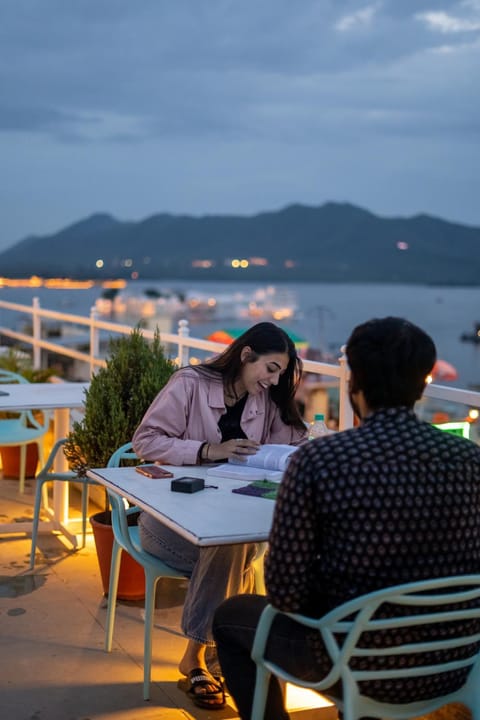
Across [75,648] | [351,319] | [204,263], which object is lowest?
[351,319]

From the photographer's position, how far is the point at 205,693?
115 inches

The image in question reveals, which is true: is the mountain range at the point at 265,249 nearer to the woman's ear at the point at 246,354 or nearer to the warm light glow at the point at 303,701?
the woman's ear at the point at 246,354

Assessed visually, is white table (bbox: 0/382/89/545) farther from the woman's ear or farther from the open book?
the open book

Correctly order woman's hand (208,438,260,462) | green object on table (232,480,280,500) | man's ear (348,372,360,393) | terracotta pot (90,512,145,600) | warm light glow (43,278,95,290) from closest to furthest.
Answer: man's ear (348,372,360,393)
green object on table (232,480,280,500)
woman's hand (208,438,260,462)
terracotta pot (90,512,145,600)
warm light glow (43,278,95,290)

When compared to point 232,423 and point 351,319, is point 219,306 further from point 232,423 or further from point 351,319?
point 232,423

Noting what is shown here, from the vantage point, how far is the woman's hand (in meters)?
3.05

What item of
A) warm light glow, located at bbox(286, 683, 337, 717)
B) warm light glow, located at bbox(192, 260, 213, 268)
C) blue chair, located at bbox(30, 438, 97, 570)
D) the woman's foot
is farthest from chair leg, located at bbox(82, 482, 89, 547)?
warm light glow, located at bbox(192, 260, 213, 268)

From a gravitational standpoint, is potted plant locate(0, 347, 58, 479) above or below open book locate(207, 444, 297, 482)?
below

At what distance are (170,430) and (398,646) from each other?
5.05ft

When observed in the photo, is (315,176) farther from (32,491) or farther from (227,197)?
(32,491)

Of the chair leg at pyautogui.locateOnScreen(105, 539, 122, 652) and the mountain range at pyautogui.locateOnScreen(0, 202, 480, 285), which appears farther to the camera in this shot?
the mountain range at pyautogui.locateOnScreen(0, 202, 480, 285)

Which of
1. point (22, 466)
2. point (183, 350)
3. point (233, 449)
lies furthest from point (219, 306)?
point (233, 449)

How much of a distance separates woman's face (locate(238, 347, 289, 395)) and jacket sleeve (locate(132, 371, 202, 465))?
215 millimetres

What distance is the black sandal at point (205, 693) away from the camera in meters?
2.91
